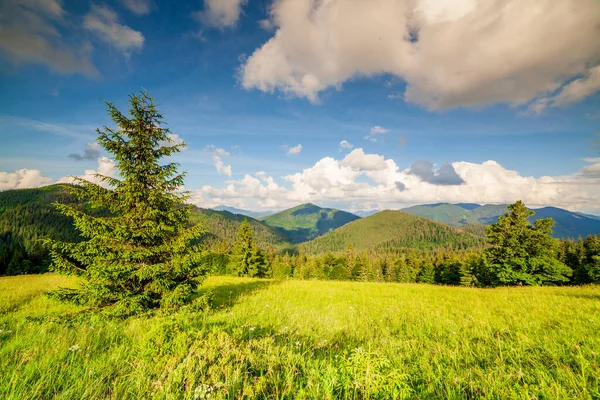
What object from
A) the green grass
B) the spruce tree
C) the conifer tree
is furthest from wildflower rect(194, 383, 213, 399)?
the conifer tree

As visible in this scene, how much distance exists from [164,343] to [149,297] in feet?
16.9

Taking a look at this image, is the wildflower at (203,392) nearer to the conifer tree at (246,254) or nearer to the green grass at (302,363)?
the green grass at (302,363)

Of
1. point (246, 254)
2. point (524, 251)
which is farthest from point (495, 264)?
point (246, 254)

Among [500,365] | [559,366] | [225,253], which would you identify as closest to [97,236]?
[500,365]

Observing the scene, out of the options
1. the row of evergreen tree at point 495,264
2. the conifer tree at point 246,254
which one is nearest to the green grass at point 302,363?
the row of evergreen tree at point 495,264

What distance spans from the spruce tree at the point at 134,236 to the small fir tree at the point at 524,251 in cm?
3709

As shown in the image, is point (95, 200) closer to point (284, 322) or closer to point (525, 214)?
point (284, 322)

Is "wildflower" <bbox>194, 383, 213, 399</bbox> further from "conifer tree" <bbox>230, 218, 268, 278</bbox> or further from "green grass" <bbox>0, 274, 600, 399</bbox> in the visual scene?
"conifer tree" <bbox>230, 218, 268, 278</bbox>

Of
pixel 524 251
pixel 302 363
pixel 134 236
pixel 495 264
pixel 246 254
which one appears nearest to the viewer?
pixel 302 363

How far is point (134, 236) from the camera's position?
309 inches

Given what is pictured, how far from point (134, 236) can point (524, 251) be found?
40.3 metres

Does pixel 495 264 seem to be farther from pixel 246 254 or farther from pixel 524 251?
pixel 246 254

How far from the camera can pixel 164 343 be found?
3.57m

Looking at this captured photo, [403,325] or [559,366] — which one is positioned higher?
[559,366]
